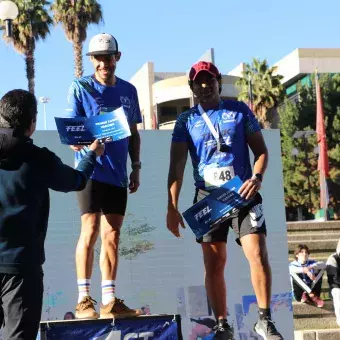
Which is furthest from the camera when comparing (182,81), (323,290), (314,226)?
(182,81)

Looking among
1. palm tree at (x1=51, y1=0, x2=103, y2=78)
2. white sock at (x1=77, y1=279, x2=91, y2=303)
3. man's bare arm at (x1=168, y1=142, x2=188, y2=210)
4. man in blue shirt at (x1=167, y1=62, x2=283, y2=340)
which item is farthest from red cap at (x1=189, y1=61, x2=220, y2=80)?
palm tree at (x1=51, y1=0, x2=103, y2=78)

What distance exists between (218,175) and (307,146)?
119 feet

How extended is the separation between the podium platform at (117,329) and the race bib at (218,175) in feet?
2.88

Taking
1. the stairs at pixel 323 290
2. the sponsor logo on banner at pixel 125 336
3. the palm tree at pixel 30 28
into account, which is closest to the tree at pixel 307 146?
the palm tree at pixel 30 28

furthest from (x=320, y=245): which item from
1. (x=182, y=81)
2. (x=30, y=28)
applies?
(x=182, y=81)

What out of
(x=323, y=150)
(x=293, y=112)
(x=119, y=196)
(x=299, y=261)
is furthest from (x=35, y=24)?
(x=119, y=196)

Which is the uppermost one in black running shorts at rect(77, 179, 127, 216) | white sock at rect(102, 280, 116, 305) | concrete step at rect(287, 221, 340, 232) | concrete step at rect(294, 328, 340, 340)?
black running shorts at rect(77, 179, 127, 216)

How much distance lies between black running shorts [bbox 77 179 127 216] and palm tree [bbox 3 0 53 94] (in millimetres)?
25719

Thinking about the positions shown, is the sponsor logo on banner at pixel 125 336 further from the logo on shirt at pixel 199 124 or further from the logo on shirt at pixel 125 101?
the logo on shirt at pixel 125 101

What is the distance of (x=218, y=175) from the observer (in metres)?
4.77

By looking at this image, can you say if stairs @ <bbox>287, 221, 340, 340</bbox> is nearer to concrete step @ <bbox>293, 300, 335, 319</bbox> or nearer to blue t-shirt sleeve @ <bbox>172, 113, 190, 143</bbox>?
concrete step @ <bbox>293, 300, 335, 319</bbox>

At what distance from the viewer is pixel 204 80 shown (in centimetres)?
488

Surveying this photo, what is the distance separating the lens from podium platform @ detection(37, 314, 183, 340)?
4.44m

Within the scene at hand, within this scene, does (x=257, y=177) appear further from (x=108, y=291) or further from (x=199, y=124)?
(x=108, y=291)
